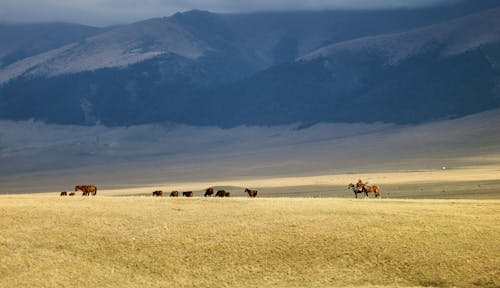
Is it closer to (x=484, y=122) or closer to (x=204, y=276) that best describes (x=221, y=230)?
(x=204, y=276)

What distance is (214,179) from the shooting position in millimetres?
135125

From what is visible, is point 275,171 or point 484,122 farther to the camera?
point 484,122

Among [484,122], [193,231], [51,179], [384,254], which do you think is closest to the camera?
[384,254]

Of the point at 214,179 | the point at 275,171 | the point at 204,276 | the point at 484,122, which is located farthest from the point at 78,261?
the point at 484,122

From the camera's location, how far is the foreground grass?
36969mm

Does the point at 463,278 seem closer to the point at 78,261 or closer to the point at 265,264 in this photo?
the point at 265,264

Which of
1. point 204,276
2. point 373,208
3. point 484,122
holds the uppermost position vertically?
point 484,122

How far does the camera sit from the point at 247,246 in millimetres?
39875

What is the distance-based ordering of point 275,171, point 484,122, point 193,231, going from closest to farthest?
point 193,231
point 275,171
point 484,122

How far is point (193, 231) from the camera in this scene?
137 feet

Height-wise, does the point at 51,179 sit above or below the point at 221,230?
above

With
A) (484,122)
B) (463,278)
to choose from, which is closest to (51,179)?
(484,122)

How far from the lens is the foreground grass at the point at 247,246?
1455 inches

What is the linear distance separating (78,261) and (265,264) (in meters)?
7.12
